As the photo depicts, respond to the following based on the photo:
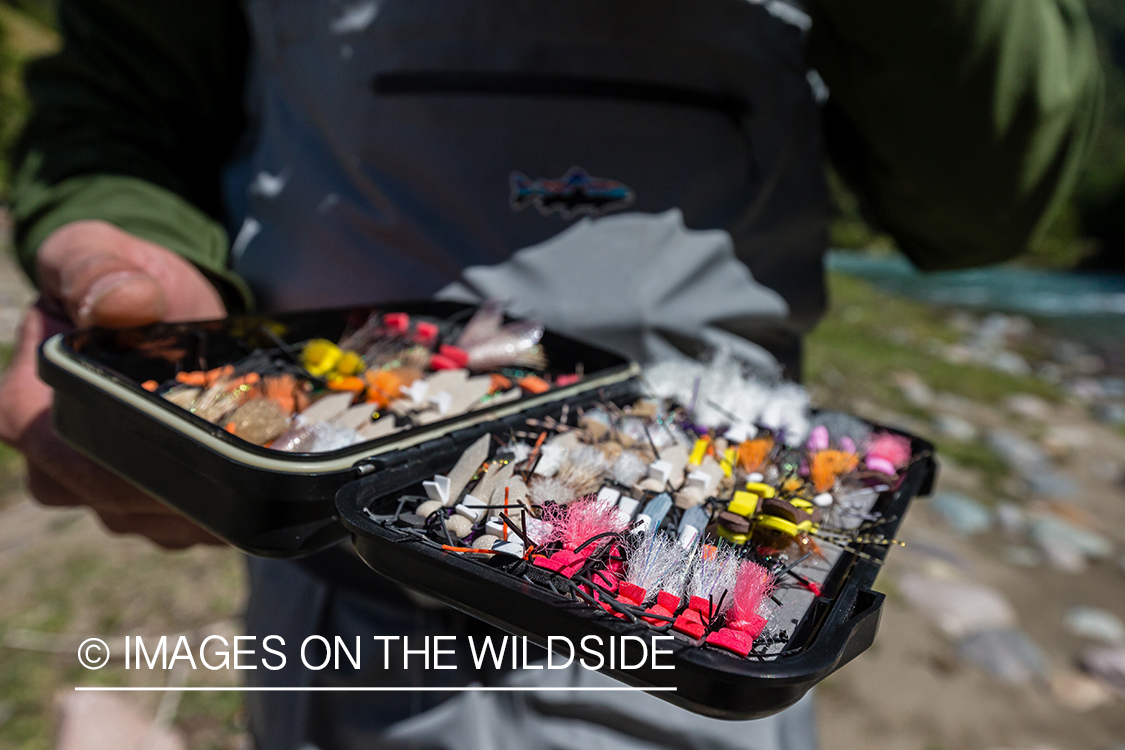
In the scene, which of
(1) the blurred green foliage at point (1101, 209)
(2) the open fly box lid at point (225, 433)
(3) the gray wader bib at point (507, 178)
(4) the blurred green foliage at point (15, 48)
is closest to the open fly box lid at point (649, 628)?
(2) the open fly box lid at point (225, 433)

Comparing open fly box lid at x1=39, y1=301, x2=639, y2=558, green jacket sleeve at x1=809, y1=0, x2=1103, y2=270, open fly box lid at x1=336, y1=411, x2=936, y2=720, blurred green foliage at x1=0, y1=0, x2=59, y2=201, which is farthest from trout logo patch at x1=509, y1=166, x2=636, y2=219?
blurred green foliage at x1=0, y1=0, x2=59, y2=201

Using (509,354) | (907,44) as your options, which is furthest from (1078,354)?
(509,354)

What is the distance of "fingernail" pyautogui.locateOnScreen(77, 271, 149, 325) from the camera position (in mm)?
668

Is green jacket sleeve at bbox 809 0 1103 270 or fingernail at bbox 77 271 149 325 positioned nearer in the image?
fingernail at bbox 77 271 149 325

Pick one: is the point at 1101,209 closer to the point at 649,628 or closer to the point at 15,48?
the point at 15,48

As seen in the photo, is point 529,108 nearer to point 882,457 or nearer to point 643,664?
point 882,457

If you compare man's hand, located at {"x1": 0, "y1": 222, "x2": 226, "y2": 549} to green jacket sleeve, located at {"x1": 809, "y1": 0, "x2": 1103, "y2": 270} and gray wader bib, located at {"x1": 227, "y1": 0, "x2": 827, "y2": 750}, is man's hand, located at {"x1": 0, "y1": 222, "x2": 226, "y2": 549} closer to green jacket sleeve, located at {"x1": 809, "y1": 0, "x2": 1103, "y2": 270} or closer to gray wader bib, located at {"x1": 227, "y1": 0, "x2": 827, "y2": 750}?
gray wader bib, located at {"x1": 227, "y1": 0, "x2": 827, "y2": 750}

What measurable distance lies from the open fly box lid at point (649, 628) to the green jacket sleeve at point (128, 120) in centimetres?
60

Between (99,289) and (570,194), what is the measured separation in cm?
51

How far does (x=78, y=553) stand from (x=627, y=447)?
6.21ft

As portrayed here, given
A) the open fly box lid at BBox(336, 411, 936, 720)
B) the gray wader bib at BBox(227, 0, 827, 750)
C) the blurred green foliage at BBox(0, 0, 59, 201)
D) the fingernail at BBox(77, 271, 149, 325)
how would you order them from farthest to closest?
the blurred green foliage at BBox(0, 0, 59, 201)
the gray wader bib at BBox(227, 0, 827, 750)
the fingernail at BBox(77, 271, 149, 325)
the open fly box lid at BBox(336, 411, 936, 720)

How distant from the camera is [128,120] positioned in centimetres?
97

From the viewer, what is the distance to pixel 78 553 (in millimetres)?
1859

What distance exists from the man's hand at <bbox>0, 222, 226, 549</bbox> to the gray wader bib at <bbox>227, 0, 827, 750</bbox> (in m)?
0.11
